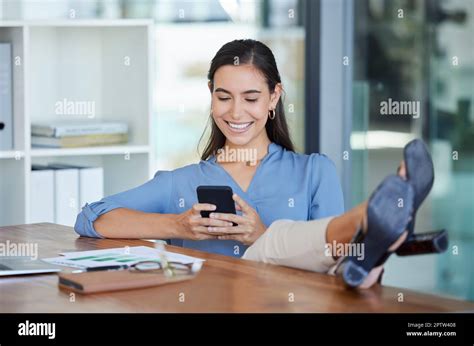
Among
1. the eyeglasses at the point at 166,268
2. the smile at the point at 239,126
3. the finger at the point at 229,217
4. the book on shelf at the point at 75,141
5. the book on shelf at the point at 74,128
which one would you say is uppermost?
the book on shelf at the point at 74,128

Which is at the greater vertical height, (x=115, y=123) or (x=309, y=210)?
(x=115, y=123)

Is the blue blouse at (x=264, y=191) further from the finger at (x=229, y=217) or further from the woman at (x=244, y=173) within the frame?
the finger at (x=229, y=217)

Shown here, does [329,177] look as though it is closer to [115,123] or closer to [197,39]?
[115,123]

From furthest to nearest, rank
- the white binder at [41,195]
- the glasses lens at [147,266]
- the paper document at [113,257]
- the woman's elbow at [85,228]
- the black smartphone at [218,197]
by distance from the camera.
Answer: the white binder at [41,195]
the woman's elbow at [85,228]
the black smartphone at [218,197]
the paper document at [113,257]
the glasses lens at [147,266]

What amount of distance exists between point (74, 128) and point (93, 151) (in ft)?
0.40

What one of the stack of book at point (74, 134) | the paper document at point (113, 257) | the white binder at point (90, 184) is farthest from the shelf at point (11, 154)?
the paper document at point (113, 257)

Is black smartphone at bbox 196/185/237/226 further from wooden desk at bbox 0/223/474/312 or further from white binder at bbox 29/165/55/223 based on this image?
white binder at bbox 29/165/55/223

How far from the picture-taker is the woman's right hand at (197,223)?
246cm

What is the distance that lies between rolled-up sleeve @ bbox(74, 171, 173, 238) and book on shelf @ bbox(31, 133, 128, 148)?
94 centimetres

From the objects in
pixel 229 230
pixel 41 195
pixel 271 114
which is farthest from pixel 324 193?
pixel 41 195

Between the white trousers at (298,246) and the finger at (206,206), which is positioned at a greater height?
the finger at (206,206)
